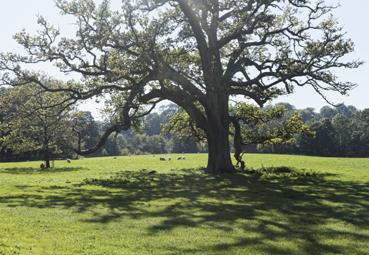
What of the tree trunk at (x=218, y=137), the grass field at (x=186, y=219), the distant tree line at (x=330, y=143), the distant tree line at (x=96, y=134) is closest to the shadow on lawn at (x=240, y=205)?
the grass field at (x=186, y=219)

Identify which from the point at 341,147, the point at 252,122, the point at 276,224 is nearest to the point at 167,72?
the point at 252,122

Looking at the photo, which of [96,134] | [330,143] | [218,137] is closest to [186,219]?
[218,137]

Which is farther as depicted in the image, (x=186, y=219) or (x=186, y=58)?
(x=186, y=58)

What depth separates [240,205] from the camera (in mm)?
21406

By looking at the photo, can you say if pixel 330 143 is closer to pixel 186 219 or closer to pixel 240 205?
pixel 240 205

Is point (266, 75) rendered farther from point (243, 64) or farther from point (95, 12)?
point (95, 12)

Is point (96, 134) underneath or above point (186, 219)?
above

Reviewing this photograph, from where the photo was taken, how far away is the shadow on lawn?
48.8ft

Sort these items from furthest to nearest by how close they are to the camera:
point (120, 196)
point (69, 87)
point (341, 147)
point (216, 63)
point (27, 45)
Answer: point (341, 147) → point (216, 63) → point (69, 87) → point (27, 45) → point (120, 196)

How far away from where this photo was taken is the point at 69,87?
38.3 meters

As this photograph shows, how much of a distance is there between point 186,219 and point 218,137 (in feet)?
74.0

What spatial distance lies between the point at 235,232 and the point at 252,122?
3270cm

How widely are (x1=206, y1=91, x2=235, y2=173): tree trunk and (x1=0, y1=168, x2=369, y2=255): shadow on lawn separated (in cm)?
597

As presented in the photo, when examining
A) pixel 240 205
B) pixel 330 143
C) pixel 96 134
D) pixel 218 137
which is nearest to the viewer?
pixel 240 205
